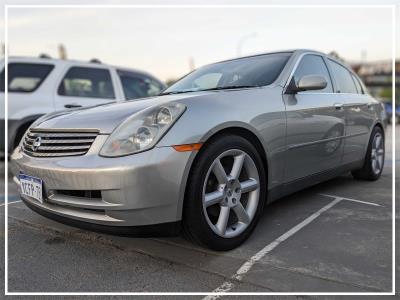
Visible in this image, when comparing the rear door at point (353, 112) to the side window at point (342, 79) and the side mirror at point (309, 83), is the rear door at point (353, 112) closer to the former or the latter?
the side window at point (342, 79)

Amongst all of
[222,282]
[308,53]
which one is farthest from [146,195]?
[308,53]

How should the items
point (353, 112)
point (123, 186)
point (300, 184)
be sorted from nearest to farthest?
point (123, 186)
point (300, 184)
point (353, 112)

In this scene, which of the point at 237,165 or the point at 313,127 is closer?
the point at 237,165

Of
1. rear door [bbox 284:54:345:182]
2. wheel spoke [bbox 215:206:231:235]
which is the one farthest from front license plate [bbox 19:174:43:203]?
rear door [bbox 284:54:345:182]

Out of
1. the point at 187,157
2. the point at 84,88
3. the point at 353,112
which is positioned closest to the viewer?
the point at 187,157

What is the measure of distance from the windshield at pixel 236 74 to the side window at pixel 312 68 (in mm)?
157

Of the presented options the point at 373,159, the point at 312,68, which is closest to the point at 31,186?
the point at 312,68

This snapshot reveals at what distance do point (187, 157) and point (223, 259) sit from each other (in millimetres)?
733

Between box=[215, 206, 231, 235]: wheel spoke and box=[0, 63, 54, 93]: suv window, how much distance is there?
170 inches

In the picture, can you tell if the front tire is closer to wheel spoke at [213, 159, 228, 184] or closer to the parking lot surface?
wheel spoke at [213, 159, 228, 184]

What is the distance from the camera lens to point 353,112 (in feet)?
14.1

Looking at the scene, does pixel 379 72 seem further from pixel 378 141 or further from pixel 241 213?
pixel 241 213

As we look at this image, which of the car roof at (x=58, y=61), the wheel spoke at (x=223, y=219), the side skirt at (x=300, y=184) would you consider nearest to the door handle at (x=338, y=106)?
the side skirt at (x=300, y=184)

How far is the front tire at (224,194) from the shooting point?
8.32ft
